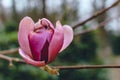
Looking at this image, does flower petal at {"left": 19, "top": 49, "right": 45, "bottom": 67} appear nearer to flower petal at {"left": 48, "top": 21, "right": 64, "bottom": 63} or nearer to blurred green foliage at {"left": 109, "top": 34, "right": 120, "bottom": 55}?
flower petal at {"left": 48, "top": 21, "right": 64, "bottom": 63}

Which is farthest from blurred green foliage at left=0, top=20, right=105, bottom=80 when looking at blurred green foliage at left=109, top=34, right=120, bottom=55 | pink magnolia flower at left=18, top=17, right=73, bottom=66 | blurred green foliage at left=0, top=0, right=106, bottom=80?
blurred green foliage at left=109, top=34, right=120, bottom=55

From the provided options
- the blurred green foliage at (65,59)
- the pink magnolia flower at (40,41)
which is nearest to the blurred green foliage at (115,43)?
the blurred green foliage at (65,59)

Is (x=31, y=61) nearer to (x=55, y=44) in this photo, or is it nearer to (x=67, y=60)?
(x=55, y=44)

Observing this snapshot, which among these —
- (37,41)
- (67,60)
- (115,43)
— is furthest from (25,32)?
(115,43)

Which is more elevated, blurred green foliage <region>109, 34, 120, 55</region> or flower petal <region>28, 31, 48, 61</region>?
blurred green foliage <region>109, 34, 120, 55</region>

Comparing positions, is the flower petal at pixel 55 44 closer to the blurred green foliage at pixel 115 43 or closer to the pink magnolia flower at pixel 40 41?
the pink magnolia flower at pixel 40 41

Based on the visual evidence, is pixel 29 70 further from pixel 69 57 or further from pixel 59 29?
pixel 59 29

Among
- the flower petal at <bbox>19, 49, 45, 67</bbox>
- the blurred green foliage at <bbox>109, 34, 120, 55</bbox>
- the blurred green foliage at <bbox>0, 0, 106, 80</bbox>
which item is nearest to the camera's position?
the flower petal at <bbox>19, 49, 45, 67</bbox>

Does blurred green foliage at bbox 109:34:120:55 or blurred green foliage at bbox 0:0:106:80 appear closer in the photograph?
blurred green foliage at bbox 0:0:106:80

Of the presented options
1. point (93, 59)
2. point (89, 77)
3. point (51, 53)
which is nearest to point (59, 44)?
point (51, 53)
